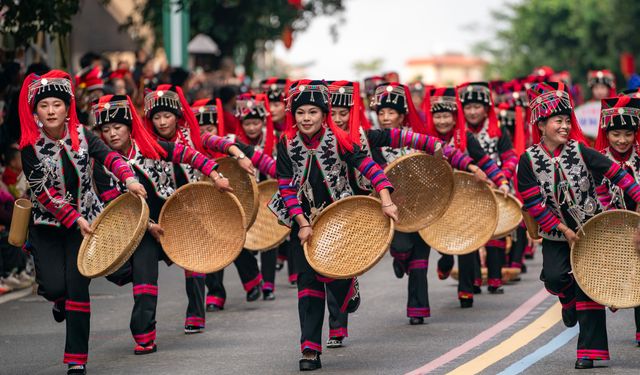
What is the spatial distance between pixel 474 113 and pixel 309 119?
4924mm

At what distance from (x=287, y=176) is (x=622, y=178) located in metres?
2.33

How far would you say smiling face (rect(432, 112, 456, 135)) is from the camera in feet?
46.4

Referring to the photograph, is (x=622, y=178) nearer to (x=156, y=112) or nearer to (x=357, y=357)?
(x=357, y=357)

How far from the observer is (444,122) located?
46.4 ft

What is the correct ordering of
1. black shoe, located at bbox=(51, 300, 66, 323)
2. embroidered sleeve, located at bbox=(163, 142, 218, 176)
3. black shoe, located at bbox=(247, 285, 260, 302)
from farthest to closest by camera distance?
black shoe, located at bbox=(247, 285, 260, 302)
embroidered sleeve, located at bbox=(163, 142, 218, 176)
black shoe, located at bbox=(51, 300, 66, 323)

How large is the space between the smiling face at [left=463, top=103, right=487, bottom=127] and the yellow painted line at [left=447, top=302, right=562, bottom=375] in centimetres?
238

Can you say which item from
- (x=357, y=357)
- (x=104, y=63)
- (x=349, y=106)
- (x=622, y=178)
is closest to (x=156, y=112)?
(x=349, y=106)

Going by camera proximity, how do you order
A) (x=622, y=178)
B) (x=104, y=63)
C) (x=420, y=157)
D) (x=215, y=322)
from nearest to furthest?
(x=622, y=178)
(x=420, y=157)
(x=215, y=322)
(x=104, y=63)

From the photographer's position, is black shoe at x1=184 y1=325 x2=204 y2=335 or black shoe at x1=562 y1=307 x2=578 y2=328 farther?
black shoe at x1=184 y1=325 x2=204 y2=335

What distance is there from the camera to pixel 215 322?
1322 cm

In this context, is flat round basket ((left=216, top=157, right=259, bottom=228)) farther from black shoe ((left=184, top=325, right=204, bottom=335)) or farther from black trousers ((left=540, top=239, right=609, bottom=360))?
black trousers ((left=540, top=239, right=609, bottom=360))

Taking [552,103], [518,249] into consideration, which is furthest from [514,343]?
[518,249]

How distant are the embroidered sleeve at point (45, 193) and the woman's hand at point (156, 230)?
0.81 metres

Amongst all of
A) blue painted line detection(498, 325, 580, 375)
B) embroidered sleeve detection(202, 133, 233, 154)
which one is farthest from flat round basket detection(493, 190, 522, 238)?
embroidered sleeve detection(202, 133, 233, 154)
